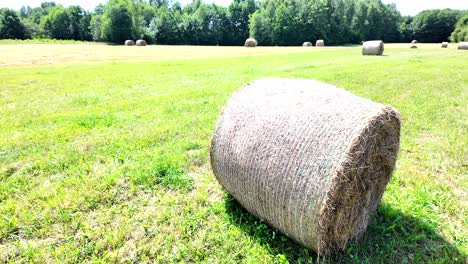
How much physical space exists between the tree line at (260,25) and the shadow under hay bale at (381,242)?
6915 cm

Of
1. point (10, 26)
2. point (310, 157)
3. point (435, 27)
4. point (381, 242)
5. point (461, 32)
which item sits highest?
point (435, 27)

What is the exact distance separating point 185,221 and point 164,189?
82 centimetres

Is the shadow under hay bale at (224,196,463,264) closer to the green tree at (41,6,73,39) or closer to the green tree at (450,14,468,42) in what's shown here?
the green tree at (450,14,468,42)

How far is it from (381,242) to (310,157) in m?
1.28

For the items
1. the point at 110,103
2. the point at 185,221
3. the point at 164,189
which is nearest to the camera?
the point at 185,221

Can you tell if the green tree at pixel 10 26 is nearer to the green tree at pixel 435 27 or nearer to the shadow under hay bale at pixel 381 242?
the shadow under hay bale at pixel 381 242

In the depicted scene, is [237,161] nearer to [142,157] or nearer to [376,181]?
[376,181]

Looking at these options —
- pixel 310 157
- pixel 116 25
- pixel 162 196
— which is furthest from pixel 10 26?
pixel 310 157

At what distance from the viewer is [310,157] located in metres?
2.62

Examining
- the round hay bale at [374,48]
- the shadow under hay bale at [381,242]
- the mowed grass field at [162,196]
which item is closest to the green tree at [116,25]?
the round hay bale at [374,48]

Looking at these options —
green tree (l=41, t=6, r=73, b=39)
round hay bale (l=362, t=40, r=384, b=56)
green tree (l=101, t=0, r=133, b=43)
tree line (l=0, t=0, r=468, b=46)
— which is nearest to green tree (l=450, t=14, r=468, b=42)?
tree line (l=0, t=0, r=468, b=46)

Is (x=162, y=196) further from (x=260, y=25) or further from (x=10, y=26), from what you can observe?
(x=10, y=26)

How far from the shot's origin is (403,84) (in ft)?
36.1

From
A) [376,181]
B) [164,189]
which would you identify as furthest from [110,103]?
[376,181]
